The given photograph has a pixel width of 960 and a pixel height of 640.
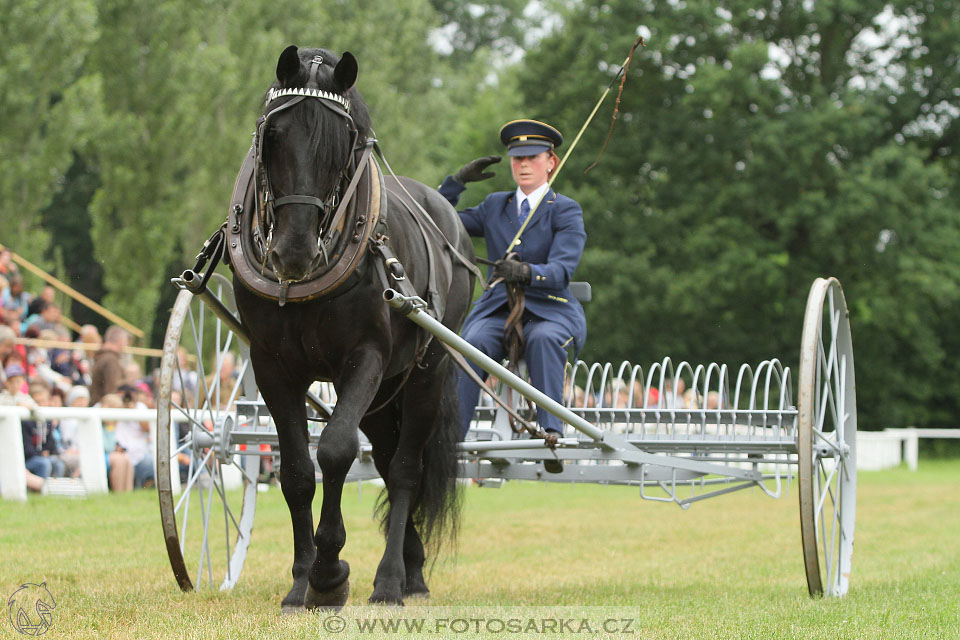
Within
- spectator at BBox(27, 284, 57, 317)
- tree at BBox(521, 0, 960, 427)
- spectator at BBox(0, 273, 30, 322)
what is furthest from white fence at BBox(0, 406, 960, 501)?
tree at BBox(521, 0, 960, 427)

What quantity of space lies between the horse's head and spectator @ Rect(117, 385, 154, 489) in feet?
25.9

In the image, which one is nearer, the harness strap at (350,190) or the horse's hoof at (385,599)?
the harness strap at (350,190)

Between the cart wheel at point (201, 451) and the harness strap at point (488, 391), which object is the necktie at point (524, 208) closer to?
the harness strap at point (488, 391)

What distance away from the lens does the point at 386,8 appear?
113 ft

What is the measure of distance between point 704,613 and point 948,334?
24.8 metres

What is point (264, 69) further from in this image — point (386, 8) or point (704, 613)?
point (704, 613)

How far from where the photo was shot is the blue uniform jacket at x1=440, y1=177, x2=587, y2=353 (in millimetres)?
6742

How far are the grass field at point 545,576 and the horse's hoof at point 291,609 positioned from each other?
0.05 m

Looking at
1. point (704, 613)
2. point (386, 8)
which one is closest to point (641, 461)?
point (704, 613)

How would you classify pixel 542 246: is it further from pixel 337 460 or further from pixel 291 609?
pixel 291 609

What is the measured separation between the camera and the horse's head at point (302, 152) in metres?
4.54

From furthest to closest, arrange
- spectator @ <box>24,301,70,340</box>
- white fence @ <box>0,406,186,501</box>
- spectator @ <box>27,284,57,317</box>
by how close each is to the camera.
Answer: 1. spectator @ <box>27,284,57,317</box>
2. spectator @ <box>24,301,70,340</box>
3. white fence @ <box>0,406,186,501</box>

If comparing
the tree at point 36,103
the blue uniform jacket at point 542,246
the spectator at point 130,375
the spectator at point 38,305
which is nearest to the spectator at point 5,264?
the spectator at point 38,305

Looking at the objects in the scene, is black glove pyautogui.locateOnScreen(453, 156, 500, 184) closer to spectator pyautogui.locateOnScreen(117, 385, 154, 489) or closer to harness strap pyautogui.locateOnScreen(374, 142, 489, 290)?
harness strap pyautogui.locateOnScreen(374, 142, 489, 290)
